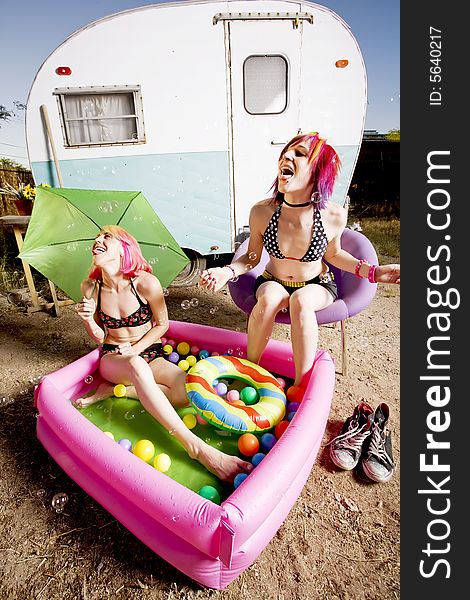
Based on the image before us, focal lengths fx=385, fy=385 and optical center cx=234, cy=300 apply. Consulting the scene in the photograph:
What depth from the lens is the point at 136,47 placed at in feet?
9.06

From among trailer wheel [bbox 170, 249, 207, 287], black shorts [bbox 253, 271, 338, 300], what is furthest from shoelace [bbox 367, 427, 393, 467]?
trailer wheel [bbox 170, 249, 207, 287]

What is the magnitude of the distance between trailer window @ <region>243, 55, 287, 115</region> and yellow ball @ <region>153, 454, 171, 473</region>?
106 inches

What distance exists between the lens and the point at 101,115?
113 inches

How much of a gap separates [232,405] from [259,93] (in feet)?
8.37

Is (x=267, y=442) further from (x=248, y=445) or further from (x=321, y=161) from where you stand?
(x=321, y=161)

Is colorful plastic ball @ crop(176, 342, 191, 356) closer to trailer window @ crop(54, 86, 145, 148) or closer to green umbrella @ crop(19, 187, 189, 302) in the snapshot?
green umbrella @ crop(19, 187, 189, 302)

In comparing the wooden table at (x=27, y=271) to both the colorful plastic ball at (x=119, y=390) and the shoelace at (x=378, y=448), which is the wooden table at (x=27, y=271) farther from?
the shoelace at (x=378, y=448)

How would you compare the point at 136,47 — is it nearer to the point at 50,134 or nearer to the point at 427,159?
the point at 50,134

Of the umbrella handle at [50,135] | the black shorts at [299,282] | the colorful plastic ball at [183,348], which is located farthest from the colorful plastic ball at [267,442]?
the umbrella handle at [50,135]

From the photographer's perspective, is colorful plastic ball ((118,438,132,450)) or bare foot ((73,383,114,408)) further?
bare foot ((73,383,114,408))

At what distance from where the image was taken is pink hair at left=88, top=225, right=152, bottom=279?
5.10ft

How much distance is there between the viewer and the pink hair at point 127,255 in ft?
5.10

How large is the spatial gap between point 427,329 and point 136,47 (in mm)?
2747

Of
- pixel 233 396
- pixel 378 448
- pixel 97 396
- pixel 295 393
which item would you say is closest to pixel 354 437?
pixel 378 448
